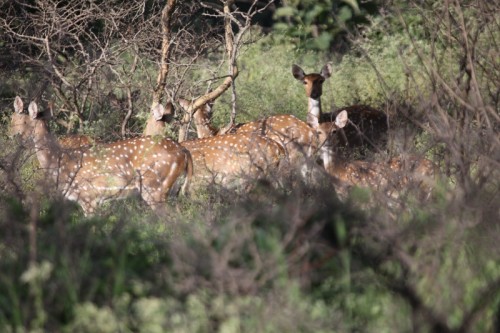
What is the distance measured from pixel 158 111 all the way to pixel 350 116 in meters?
2.48

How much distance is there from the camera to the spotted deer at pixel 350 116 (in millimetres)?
12539

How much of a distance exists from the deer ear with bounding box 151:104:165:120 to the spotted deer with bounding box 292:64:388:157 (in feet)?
5.18

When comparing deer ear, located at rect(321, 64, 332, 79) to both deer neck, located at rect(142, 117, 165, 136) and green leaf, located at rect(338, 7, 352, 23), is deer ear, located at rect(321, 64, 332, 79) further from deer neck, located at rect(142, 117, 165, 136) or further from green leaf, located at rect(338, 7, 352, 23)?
green leaf, located at rect(338, 7, 352, 23)

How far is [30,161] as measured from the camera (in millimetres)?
12148

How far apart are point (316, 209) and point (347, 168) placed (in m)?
4.04

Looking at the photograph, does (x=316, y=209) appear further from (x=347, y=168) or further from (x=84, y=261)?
(x=347, y=168)

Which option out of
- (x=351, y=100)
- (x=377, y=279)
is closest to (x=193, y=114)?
(x=351, y=100)

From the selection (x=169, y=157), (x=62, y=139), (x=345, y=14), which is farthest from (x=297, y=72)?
(x=345, y=14)

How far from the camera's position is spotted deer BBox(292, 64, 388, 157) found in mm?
12539

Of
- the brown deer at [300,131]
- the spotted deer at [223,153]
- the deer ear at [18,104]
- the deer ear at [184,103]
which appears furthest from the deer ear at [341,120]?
the deer ear at [18,104]

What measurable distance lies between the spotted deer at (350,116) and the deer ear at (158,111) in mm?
1579

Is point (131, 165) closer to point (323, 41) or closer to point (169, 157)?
point (169, 157)

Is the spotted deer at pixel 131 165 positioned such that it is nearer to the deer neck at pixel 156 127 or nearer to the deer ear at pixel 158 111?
the deer ear at pixel 158 111

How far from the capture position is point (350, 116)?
43.4ft
